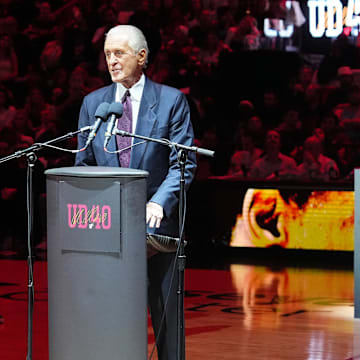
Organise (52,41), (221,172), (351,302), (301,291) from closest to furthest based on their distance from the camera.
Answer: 1. (351,302)
2. (301,291)
3. (221,172)
4. (52,41)

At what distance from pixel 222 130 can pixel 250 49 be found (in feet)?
3.63

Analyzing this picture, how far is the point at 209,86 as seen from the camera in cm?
1103

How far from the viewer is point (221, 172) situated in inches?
408

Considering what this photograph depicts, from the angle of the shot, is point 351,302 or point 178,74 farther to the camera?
point 178,74

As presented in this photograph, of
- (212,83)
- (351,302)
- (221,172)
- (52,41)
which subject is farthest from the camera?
(52,41)

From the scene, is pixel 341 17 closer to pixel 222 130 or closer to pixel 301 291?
pixel 222 130

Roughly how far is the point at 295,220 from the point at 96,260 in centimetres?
598

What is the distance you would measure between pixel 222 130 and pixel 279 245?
2.39 m

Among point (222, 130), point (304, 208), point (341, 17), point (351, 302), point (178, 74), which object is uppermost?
point (341, 17)

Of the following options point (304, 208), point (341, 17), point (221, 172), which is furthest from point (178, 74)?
point (304, 208)

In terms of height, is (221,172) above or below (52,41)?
below

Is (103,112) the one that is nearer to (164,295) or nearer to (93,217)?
(93,217)

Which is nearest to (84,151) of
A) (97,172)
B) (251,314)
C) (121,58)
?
(121,58)

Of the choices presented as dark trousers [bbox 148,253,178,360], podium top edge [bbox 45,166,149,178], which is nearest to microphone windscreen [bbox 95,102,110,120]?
podium top edge [bbox 45,166,149,178]
